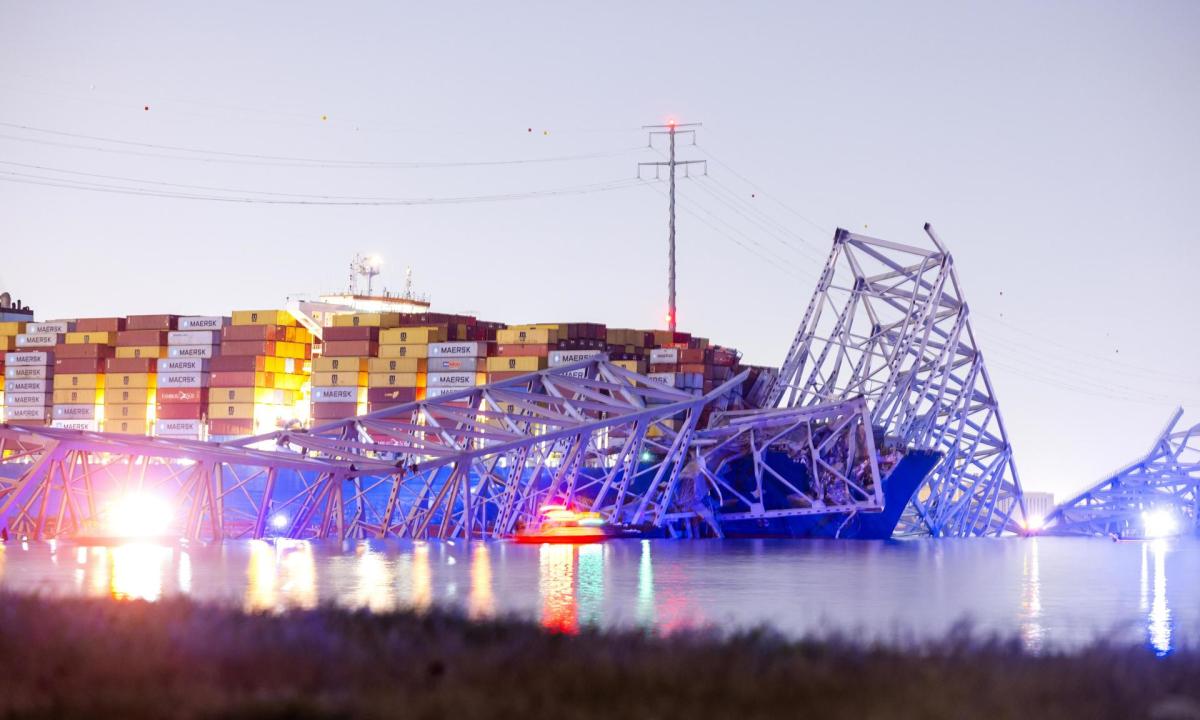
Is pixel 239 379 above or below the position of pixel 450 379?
below

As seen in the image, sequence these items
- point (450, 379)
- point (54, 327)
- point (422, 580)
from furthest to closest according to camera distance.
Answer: point (54, 327)
point (450, 379)
point (422, 580)

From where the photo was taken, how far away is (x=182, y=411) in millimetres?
158750

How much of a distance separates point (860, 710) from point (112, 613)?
442 inches

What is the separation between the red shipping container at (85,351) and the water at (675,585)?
313 feet

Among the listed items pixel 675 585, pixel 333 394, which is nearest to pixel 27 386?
pixel 333 394

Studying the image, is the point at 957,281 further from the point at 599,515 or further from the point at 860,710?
the point at 860,710

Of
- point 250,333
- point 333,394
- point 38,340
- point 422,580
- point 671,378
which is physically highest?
point 250,333

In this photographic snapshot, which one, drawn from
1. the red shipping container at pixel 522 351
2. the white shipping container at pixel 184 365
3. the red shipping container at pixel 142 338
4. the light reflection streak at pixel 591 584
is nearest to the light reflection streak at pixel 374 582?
the light reflection streak at pixel 591 584

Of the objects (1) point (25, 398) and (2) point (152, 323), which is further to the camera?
(1) point (25, 398)

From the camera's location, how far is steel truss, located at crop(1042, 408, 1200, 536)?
141875mm

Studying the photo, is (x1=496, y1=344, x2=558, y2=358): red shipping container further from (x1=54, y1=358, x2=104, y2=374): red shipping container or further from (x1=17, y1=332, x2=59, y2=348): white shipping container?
(x1=17, y1=332, x2=59, y2=348): white shipping container

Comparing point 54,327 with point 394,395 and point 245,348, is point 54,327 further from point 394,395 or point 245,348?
point 394,395

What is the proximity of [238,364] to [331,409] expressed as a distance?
429 inches

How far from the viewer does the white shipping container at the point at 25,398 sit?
16688 centimetres
